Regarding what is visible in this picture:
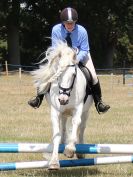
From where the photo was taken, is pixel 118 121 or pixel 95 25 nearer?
pixel 118 121

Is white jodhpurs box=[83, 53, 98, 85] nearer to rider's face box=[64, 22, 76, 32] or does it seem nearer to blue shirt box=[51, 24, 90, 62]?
blue shirt box=[51, 24, 90, 62]

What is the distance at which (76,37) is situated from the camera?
7.48m

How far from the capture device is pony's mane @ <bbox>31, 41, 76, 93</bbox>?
6927 millimetres

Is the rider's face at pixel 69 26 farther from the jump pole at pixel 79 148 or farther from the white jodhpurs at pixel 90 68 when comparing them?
the jump pole at pixel 79 148

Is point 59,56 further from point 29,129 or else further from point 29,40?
point 29,40

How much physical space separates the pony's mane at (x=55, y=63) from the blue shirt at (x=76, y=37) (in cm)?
26

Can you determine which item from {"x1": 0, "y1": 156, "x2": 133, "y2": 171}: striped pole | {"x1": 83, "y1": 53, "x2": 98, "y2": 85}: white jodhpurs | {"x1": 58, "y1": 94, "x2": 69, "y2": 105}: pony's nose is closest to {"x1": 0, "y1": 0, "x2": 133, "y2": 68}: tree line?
{"x1": 83, "y1": 53, "x2": 98, "y2": 85}: white jodhpurs

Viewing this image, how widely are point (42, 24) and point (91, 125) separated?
1341 inches

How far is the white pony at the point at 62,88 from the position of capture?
6.77m

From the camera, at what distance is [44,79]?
7.19 meters

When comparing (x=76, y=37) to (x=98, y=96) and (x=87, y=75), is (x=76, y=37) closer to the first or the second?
(x=87, y=75)

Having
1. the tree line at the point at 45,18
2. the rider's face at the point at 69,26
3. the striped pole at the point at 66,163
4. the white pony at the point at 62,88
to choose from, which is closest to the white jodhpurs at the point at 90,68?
the white pony at the point at 62,88

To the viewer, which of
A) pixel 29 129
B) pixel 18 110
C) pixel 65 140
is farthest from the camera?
pixel 18 110

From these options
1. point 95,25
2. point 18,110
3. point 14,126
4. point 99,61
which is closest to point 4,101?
point 18,110
